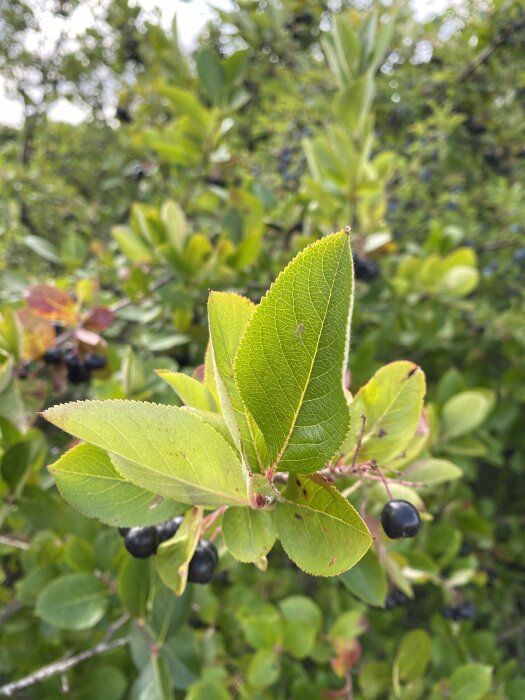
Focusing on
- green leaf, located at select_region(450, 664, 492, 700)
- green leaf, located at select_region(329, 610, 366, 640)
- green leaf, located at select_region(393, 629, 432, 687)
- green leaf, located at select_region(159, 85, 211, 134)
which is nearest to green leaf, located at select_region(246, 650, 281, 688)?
green leaf, located at select_region(329, 610, 366, 640)

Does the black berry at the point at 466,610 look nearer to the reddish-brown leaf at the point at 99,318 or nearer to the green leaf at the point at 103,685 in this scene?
the green leaf at the point at 103,685

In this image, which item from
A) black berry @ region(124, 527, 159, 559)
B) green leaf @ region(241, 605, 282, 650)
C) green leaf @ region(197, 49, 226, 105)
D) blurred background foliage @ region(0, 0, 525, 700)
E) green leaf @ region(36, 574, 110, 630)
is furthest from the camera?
green leaf @ region(197, 49, 226, 105)

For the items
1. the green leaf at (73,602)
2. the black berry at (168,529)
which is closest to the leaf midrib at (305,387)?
the black berry at (168,529)

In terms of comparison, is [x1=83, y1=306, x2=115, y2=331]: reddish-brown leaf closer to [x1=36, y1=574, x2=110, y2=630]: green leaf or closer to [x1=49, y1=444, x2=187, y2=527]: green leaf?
[x1=36, y1=574, x2=110, y2=630]: green leaf

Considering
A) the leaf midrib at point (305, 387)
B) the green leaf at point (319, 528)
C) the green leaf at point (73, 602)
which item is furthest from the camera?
the green leaf at point (73, 602)

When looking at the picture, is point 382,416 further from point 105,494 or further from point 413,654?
point 413,654

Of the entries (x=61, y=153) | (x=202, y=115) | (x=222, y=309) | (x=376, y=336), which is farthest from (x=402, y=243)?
(x=61, y=153)

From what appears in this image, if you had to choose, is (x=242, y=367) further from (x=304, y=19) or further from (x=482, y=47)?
(x=304, y=19)
